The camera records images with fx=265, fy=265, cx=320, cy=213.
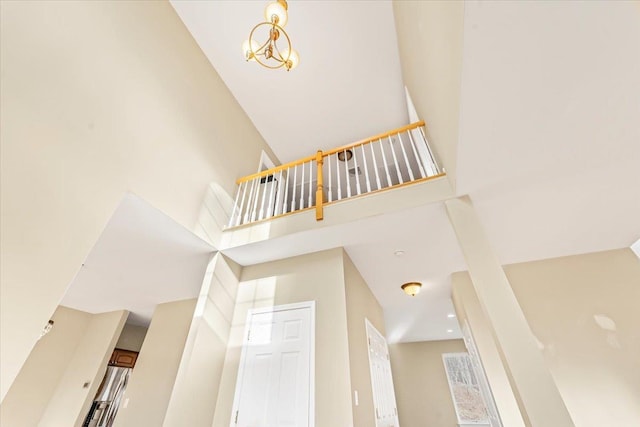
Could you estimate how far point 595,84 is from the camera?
5.05ft

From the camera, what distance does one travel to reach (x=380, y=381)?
342 cm

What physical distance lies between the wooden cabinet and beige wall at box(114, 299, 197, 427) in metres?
1.58

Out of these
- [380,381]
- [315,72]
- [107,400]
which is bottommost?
[107,400]

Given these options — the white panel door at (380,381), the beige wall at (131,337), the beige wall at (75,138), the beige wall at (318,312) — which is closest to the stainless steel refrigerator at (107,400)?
the beige wall at (131,337)

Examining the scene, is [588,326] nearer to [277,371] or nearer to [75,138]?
[277,371]

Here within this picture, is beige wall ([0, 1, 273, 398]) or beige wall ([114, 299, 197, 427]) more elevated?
beige wall ([0, 1, 273, 398])

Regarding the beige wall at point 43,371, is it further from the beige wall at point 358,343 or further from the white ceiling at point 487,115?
the beige wall at point 358,343

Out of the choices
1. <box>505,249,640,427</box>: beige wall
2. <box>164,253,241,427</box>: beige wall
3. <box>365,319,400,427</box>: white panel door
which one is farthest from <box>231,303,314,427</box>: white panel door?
<box>505,249,640,427</box>: beige wall

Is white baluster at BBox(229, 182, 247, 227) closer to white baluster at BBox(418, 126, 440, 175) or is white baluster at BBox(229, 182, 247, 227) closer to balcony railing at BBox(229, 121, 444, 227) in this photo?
balcony railing at BBox(229, 121, 444, 227)

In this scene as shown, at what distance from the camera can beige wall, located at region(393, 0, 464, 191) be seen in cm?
156

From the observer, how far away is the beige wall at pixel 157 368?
3.81 metres

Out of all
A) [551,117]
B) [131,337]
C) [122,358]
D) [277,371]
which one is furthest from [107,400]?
[551,117]

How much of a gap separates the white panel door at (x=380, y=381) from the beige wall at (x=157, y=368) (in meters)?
2.91

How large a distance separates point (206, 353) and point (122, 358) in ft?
13.9
